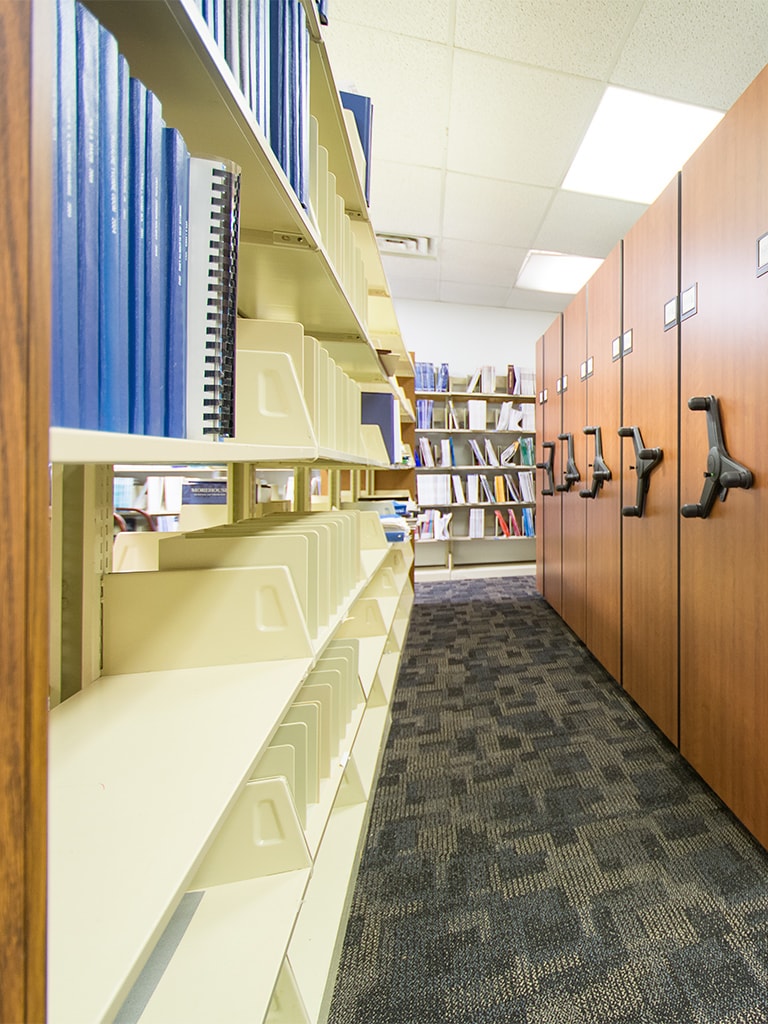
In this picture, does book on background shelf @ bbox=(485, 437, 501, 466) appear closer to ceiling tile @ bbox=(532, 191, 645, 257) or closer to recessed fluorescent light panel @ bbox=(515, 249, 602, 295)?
recessed fluorescent light panel @ bbox=(515, 249, 602, 295)

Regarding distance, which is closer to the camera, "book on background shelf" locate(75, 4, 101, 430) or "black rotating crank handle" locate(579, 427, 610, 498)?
"book on background shelf" locate(75, 4, 101, 430)

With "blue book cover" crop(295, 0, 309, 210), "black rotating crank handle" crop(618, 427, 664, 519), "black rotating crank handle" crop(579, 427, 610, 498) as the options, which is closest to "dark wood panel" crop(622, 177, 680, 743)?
"black rotating crank handle" crop(618, 427, 664, 519)

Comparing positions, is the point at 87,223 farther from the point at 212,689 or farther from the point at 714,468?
the point at 714,468

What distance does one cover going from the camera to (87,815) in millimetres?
456

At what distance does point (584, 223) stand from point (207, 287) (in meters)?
3.55

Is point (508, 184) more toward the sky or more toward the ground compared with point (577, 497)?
more toward the sky

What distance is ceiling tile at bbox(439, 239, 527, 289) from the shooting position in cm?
350

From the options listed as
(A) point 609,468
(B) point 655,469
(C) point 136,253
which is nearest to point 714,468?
(B) point 655,469

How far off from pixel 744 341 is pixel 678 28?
1.65 metres

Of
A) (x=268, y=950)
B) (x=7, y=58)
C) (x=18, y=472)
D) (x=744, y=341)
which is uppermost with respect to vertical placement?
(x=744, y=341)

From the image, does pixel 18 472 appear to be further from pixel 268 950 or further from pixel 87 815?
pixel 268 950

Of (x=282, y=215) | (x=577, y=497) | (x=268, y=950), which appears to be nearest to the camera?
(x=268, y=950)

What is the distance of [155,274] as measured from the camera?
458 millimetres

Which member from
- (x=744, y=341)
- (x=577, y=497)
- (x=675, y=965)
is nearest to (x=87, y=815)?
(x=675, y=965)
